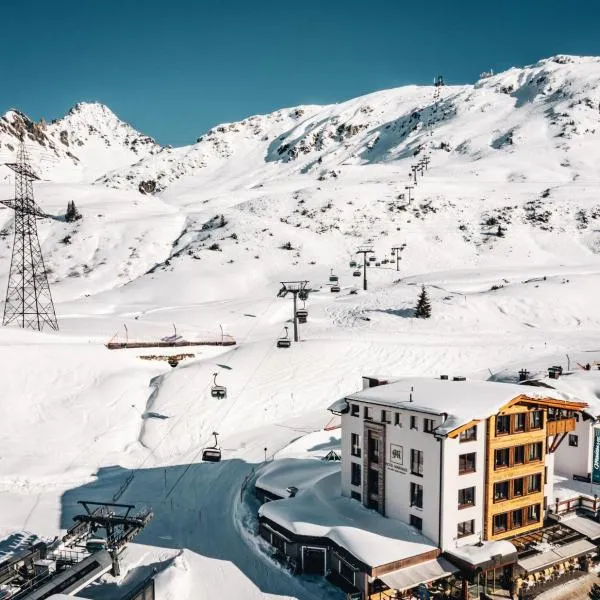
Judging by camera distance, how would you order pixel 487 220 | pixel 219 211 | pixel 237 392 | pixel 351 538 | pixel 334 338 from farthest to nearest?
pixel 219 211 < pixel 487 220 < pixel 334 338 < pixel 237 392 < pixel 351 538

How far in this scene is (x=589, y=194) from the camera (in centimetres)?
11788

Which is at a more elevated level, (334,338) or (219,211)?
(219,211)

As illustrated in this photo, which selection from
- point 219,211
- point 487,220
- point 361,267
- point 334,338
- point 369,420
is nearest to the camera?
point 369,420

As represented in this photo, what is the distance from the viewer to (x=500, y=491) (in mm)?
26469

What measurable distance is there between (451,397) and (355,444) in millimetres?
5945

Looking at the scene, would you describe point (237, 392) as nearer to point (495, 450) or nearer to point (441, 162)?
A: point (495, 450)

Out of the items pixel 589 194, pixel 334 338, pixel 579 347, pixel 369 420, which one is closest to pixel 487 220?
pixel 589 194

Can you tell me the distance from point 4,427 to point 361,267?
213 feet

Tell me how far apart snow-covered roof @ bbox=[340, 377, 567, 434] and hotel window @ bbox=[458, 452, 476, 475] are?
210cm

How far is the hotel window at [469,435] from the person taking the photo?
81.7ft

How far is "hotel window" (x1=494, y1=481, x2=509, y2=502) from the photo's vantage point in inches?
1032

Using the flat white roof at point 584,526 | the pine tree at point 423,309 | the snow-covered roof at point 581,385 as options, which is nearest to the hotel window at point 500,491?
the flat white roof at point 584,526

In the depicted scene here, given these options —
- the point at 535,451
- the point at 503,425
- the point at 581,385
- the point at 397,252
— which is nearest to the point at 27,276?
the point at 397,252

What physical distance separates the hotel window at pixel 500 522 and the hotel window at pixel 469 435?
444 centimetres
